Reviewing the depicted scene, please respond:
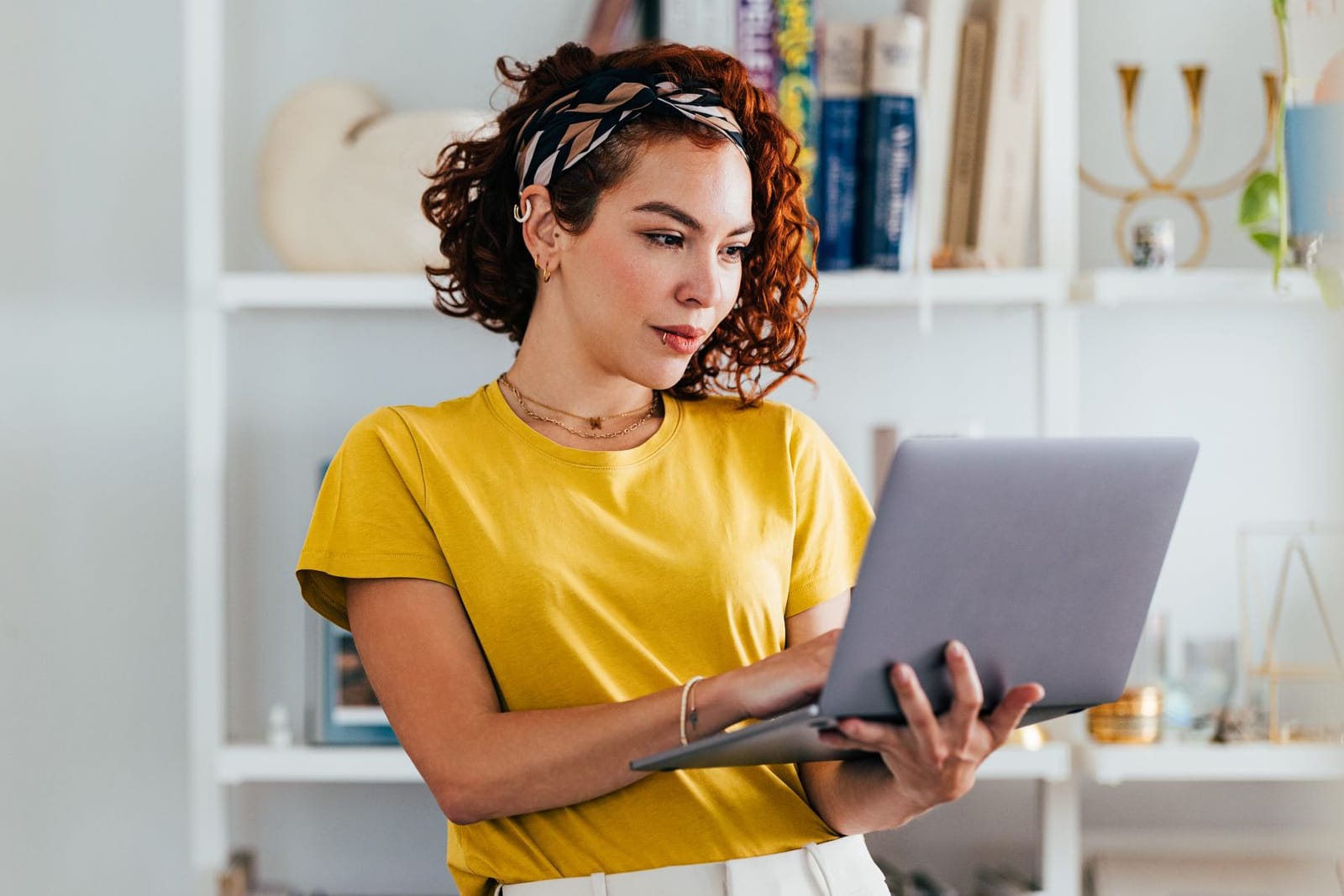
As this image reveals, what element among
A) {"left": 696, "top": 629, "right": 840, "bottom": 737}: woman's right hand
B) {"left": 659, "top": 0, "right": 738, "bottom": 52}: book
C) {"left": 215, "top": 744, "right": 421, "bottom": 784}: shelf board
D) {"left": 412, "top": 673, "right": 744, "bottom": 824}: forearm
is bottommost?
{"left": 215, "top": 744, "right": 421, "bottom": 784}: shelf board

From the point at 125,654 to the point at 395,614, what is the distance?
87 cm

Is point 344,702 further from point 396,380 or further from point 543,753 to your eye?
point 543,753

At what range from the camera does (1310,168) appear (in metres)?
1.42

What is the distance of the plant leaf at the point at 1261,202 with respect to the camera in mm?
1520

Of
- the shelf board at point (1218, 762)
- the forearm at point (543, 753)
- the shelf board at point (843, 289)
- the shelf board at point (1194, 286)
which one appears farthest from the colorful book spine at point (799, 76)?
the forearm at point (543, 753)

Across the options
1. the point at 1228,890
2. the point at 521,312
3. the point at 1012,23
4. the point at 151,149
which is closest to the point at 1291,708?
the point at 1228,890

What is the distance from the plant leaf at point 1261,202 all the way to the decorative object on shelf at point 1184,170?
0.33ft

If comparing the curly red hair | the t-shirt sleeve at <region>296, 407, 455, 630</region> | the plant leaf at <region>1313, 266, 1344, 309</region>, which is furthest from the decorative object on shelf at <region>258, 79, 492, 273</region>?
the plant leaf at <region>1313, 266, 1344, 309</region>

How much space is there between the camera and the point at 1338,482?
1652 mm

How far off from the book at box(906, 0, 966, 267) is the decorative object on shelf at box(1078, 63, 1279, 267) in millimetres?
210

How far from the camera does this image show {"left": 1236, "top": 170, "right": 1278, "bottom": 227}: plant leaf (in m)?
1.52

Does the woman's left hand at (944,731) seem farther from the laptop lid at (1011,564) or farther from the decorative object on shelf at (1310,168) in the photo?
the decorative object on shelf at (1310,168)

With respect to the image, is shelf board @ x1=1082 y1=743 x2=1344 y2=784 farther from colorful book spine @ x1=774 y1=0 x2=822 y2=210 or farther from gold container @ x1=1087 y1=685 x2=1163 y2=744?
colorful book spine @ x1=774 y1=0 x2=822 y2=210

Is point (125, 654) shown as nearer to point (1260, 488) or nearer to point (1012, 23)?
point (1012, 23)
